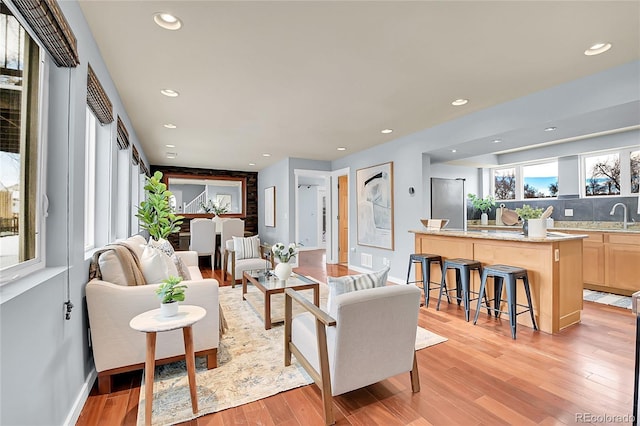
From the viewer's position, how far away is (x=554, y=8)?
1840 millimetres

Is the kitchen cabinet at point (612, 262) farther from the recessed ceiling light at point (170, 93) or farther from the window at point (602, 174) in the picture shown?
the recessed ceiling light at point (170, 93)

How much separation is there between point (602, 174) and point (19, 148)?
6.91 m

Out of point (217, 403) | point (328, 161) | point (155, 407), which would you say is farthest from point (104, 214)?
point (328, 161)

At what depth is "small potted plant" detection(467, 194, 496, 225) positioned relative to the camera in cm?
614

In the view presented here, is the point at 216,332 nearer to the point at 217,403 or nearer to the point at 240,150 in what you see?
the point at 217,403

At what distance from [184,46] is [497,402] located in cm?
326

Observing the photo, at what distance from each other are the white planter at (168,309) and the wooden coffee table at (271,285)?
1.33 meters

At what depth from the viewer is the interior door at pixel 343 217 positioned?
7.00 meters

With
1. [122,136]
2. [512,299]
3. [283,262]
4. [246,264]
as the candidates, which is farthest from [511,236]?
[122,136]

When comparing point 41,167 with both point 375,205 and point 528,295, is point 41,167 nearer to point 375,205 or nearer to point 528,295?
point 528,295

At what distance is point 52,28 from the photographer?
1.42 meters

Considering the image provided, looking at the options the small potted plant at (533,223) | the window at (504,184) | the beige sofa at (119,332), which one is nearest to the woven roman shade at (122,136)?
the beige sofa at (119,332)

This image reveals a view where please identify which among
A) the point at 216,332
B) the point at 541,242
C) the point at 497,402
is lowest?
the point at 497,402

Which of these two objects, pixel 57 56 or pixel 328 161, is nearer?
pixel 57 56
